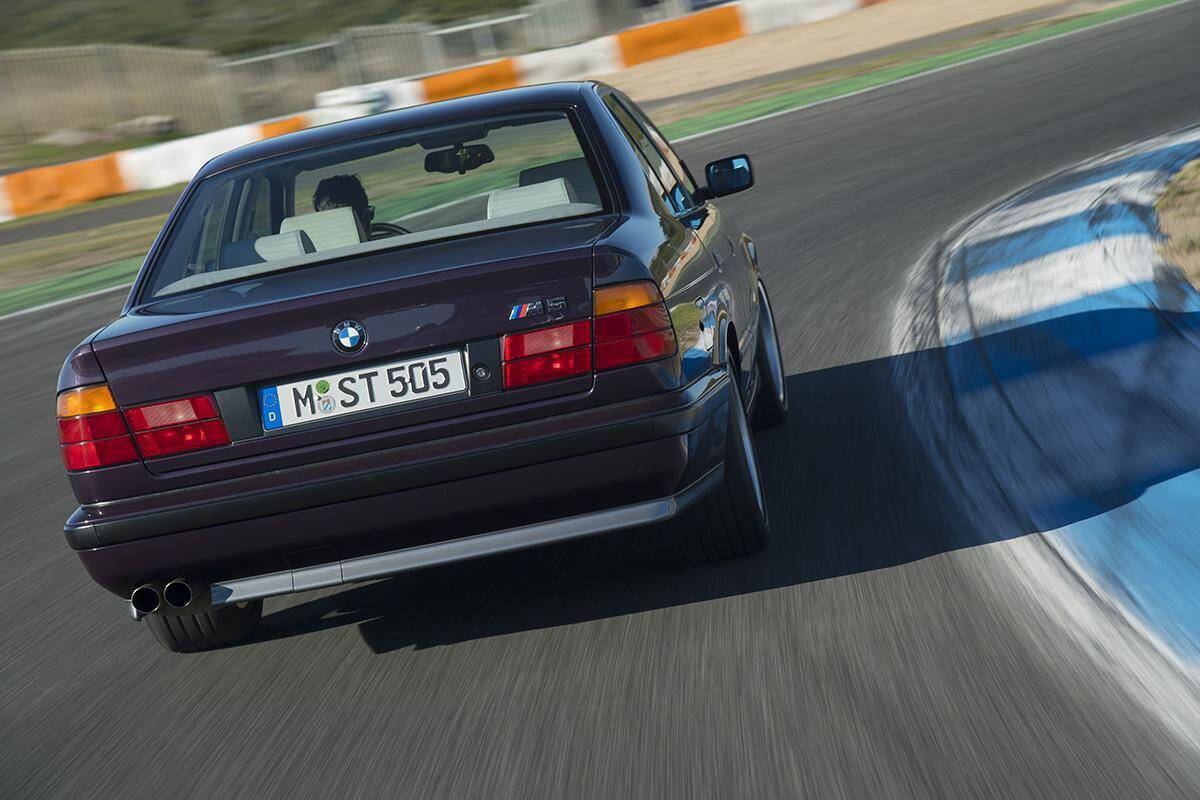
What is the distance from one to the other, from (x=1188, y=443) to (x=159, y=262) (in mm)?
3328

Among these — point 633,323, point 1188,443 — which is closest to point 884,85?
point 1188,443

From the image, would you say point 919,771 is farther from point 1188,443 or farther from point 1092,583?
point 1188,443

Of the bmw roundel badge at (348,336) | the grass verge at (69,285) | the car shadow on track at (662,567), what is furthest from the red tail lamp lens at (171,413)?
the grass verge at (69,285)

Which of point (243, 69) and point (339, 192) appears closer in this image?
point (339, 192)

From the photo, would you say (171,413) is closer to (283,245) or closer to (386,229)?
(283,245)

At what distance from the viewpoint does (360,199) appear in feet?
17.0

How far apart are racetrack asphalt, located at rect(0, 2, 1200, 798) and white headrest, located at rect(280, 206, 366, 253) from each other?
3.68 ft

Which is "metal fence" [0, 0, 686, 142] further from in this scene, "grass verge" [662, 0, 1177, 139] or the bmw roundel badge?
the bmw roundel badge

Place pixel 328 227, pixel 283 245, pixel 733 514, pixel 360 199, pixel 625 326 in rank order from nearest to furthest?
1. pixel 625 326
2. pixel 733 514
3. pixel 283 245
4. pixel 328 227
5. pixel 360 199

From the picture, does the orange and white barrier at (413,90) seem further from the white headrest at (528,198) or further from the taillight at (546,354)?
the taillight at (546,354)

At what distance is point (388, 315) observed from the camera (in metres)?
3.89

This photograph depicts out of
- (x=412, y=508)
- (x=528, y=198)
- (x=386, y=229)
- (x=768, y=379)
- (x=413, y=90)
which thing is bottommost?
(x=413, y=90)

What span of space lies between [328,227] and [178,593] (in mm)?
1347

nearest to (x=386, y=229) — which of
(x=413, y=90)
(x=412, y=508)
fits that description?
(x=412, y=508)
